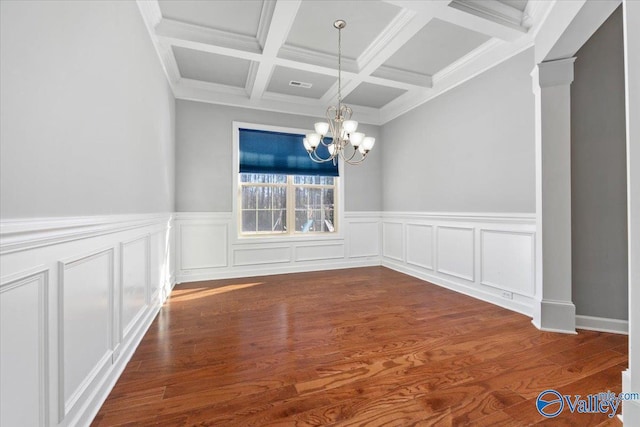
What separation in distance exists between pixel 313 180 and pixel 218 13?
2774mm

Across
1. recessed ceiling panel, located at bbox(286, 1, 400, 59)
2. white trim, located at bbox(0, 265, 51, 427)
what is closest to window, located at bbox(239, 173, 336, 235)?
recessed ceiling panel, located at bbox(286, 1, 400, 59)

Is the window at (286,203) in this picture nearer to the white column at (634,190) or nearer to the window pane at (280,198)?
the window pane at (280,198)

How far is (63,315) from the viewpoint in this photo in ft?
3.81

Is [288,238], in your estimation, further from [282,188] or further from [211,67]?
[211,67]

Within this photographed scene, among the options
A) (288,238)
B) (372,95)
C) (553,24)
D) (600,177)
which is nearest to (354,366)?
(600,177)

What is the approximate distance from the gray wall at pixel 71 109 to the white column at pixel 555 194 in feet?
10.8

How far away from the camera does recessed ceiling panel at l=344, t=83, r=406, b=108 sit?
13.4 feet

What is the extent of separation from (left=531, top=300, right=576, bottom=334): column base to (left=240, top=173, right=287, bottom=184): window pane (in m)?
3.70

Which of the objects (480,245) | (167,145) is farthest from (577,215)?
(167,145)

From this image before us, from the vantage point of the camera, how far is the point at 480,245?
3248mm

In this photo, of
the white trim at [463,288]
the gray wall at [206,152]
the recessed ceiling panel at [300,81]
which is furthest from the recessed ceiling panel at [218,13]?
the white trim at [463,288]

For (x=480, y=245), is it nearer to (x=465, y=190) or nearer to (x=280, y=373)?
(x=465, y=190)

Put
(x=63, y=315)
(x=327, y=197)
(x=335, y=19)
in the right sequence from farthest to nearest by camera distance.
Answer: (x=327, y=197) → (x=335, y=19) → (x=63, y=315)

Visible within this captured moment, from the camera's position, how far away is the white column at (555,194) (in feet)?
7.77
